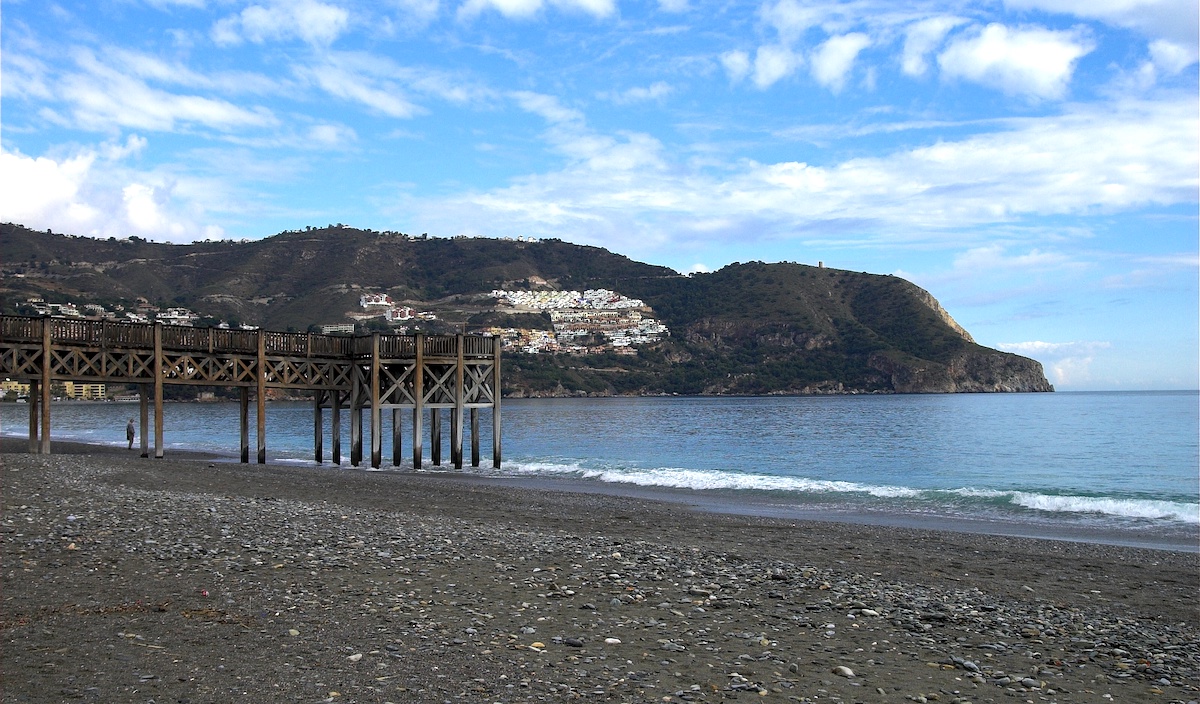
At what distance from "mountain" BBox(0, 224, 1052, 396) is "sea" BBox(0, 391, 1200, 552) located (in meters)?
82.9

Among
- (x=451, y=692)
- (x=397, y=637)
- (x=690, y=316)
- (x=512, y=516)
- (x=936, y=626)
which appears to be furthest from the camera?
(x=690, y=316)

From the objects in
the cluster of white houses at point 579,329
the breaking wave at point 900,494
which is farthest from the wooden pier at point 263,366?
the cluster of white houses at point 579,329

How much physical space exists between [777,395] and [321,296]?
3446 inches

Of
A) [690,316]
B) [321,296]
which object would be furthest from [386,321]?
[690,316]

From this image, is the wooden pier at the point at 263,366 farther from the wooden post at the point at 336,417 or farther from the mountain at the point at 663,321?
the mountain at the point at 663,321

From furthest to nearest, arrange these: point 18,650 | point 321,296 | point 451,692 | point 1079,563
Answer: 1. point 321,296
2. point 1079,563
3. point 18,650
4. point 451,692

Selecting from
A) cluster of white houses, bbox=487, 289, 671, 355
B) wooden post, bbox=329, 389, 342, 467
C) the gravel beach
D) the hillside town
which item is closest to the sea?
wooden post, bbox=329, 389, 342, 467

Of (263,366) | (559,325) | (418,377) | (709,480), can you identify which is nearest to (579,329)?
(559,325)

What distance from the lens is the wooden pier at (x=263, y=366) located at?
2725 centimetres

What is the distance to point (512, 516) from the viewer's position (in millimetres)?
18828

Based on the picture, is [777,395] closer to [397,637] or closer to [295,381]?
[295,381]

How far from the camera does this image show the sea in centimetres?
2419

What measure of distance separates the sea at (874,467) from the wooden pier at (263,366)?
8.75 feet

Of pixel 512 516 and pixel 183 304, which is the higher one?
pixel 183 304
